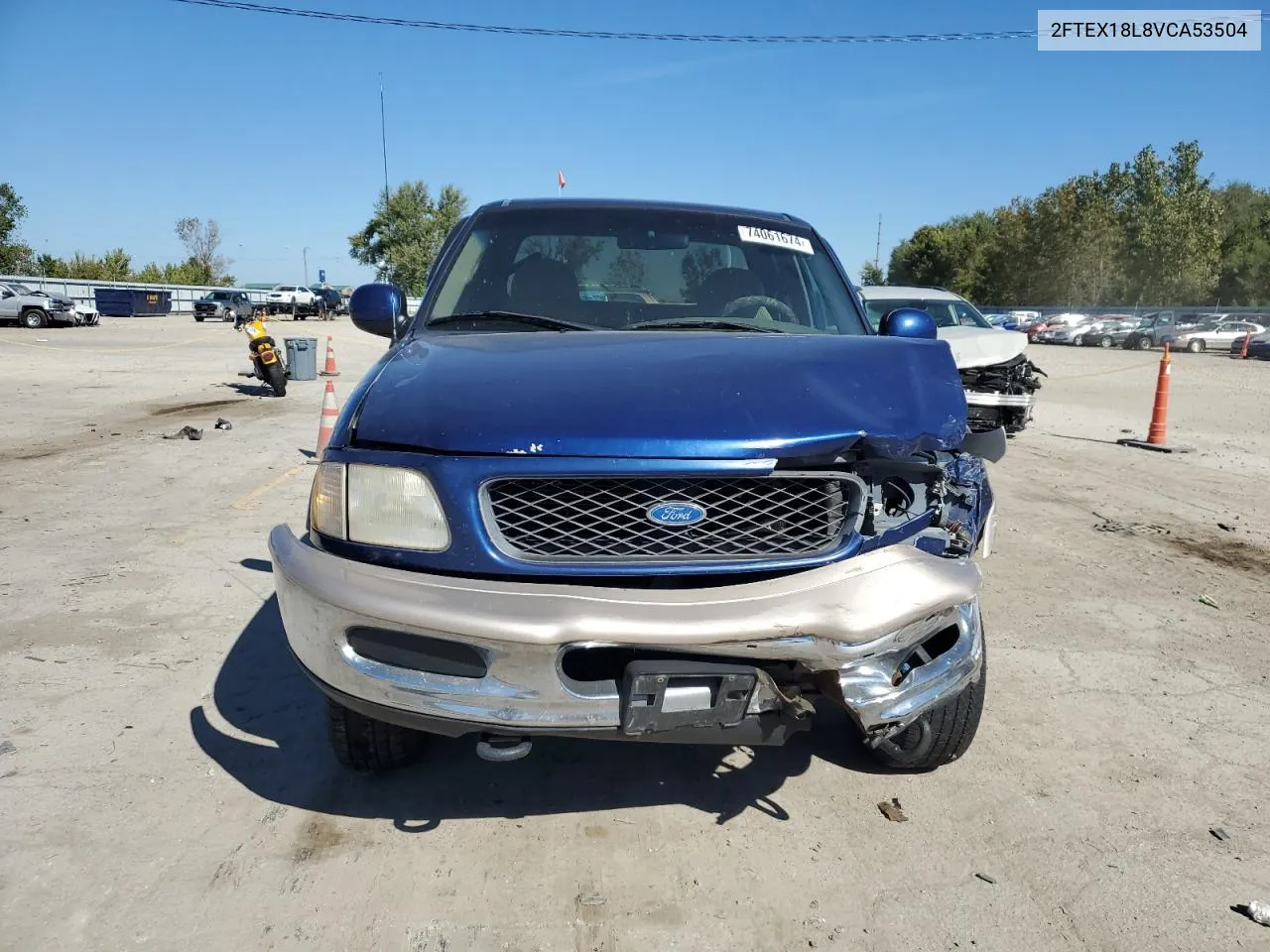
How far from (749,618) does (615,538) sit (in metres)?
0.37

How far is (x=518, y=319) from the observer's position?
10.5ft

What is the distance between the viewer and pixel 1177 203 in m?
53.3

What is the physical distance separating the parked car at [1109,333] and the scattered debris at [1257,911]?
133 ft

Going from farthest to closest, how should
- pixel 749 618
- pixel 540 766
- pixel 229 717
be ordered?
pixel 229 717
pixel 540 766
pixel 749 618

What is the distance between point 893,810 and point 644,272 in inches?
84.6

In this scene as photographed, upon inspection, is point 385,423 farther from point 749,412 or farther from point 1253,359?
point 1253,359

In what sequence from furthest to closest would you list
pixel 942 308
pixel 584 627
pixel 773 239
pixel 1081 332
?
pixel 1081 332, pixel 942 308, pixel 773 239, pixel 584 627

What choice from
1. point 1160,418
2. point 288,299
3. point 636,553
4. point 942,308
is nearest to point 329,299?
point 288,299

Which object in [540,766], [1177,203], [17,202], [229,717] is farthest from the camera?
[1177,203]

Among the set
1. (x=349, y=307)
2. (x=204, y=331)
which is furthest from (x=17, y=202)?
(x=349, y=307)

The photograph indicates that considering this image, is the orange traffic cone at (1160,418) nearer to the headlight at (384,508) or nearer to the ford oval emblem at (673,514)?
the ford oval emblem at (673,514)

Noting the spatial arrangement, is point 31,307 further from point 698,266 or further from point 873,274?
point 873,274

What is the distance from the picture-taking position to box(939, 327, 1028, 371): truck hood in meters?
9.24

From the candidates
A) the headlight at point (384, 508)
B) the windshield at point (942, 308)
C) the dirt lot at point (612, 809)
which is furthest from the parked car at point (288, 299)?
the headlight at point (384, 508)
